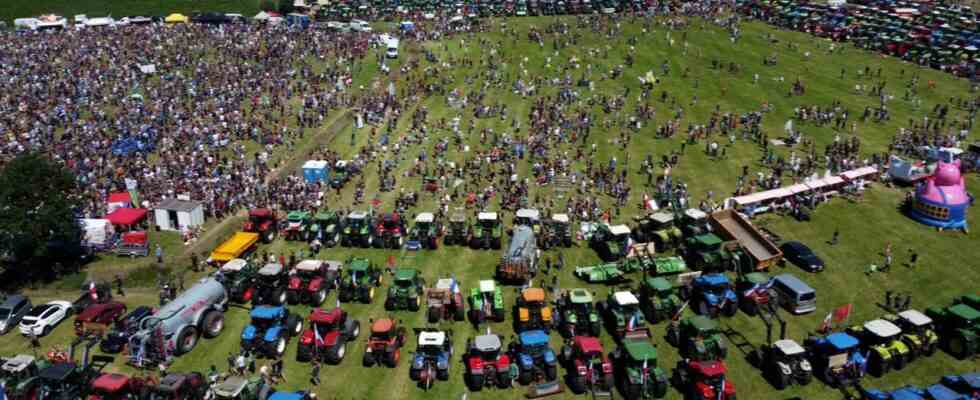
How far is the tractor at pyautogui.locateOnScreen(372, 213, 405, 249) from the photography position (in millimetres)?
33750

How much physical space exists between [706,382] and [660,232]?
12.3m

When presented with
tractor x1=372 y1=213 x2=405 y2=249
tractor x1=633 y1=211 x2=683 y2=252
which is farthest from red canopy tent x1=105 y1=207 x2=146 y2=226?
tractor x1=633 y1=211 x2=683 y2=252

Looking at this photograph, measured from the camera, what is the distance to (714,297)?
2683cm

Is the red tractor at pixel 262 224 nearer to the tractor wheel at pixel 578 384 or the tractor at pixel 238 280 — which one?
the tractor at pixel 238 280

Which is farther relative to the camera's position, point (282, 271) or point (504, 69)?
point (504, 69)

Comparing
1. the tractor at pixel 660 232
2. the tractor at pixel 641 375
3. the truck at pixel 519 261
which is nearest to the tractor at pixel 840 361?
the tractor at pixel 641 375

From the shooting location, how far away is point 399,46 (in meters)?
74.0

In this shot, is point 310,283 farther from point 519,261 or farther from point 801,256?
point 801,256

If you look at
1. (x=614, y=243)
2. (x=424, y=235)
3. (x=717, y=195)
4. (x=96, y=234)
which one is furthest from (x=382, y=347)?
(x=717, y=195)

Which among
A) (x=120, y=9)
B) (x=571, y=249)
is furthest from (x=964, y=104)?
(x=120, y=9)

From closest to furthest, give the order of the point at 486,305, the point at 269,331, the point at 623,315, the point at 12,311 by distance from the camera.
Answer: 1. the point at 269,331
2. the point at 623,315
3. the point at 486,305
4. the point at 12,311

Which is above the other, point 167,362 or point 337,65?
point 337,65

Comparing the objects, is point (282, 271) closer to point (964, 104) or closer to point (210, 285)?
point (210, 285)

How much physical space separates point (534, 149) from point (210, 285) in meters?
25.2
